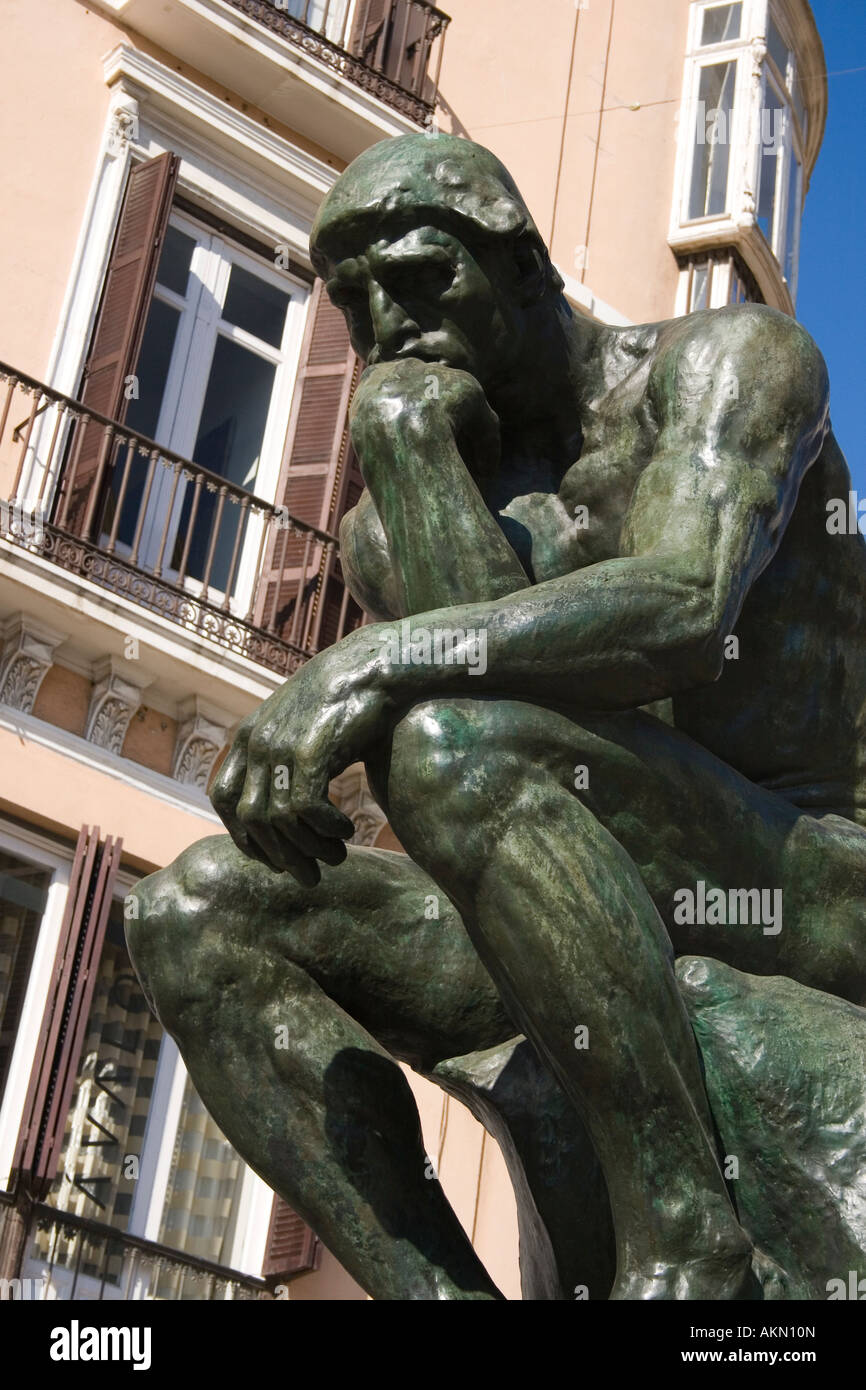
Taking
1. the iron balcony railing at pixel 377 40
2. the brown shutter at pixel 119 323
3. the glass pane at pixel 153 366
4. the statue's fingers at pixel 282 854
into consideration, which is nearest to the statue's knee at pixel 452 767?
the statue's fingers at pixel 282 854

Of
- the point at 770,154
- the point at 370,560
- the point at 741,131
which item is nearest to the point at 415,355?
the point at 370,560

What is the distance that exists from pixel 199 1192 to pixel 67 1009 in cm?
139

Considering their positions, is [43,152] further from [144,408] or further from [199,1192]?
[199,1192]

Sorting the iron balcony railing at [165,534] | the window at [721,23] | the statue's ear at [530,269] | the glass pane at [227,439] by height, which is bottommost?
the statue's ear at [530,269]

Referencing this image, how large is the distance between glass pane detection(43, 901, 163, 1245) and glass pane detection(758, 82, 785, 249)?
9375mm

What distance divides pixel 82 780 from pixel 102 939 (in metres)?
1.06

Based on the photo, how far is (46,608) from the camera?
39.0 feet

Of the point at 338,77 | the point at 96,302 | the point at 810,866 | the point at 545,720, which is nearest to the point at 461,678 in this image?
the point at 545,720

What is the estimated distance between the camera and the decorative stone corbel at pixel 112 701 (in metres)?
12.2

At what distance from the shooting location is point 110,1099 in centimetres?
1141

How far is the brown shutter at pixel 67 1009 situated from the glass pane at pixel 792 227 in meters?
9.77

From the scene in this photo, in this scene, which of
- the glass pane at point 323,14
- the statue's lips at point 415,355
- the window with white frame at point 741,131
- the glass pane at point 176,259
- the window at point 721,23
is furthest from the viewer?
the window at point 721,23

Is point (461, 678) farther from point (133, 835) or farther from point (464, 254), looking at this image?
point (133, 835)

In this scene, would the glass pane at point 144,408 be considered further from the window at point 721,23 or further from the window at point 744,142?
the window at point 721,23
